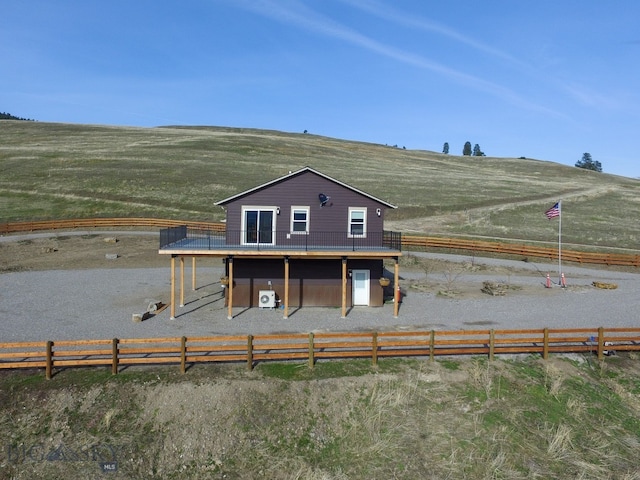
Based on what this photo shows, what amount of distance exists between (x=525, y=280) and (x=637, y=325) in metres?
10.8

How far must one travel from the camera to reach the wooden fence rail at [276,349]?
1404 cm

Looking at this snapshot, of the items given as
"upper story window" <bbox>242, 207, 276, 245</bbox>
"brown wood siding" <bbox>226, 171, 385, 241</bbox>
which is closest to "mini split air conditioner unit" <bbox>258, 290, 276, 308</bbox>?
"upper story window" <bbox>242, 207, 276, 245</bbox>

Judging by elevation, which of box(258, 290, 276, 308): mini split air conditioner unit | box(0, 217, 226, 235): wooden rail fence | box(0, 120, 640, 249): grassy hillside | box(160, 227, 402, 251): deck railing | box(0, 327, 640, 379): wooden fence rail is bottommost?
box(0, 327, 640, 379): wooden fence rail

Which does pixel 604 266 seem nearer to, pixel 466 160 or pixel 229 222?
pixel 229 222

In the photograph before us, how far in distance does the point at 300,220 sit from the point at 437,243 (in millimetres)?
20627

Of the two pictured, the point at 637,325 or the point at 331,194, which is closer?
the point at 637,325

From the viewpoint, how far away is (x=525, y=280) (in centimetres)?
3128

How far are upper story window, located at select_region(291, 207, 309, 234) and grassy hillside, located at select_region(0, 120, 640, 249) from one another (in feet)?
79.4

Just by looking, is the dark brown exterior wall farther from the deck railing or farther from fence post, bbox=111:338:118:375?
fence post, bbox=111:338:118:375

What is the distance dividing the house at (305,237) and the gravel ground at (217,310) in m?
1.04

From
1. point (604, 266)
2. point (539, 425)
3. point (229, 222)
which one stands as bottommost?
point (539, 425)

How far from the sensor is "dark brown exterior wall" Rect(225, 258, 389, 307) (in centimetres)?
2316

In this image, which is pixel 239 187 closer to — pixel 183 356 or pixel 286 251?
pixel 286 251

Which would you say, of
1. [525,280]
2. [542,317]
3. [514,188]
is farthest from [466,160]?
[542,317]
